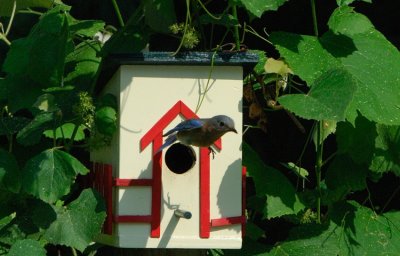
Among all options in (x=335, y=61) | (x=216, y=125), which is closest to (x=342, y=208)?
(x=335, y=61)

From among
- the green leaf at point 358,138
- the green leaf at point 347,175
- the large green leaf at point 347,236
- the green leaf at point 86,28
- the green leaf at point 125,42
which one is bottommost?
the large green leaf at point 347,236

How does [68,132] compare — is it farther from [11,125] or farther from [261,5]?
[261,5]

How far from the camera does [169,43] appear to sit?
4703 mm

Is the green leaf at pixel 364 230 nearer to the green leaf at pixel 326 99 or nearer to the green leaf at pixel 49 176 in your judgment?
the green leaf at pixel 326 99

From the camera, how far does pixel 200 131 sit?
3.26 m

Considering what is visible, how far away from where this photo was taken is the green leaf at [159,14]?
3.62 meters

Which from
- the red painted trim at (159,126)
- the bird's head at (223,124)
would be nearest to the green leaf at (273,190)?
the red painted trim at (159,126)

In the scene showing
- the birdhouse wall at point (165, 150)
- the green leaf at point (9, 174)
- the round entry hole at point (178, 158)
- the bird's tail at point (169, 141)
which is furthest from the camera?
the round entry hole at point (178, 158)

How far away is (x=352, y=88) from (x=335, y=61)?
243 millimetres

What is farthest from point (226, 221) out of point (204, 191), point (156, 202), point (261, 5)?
point (261, 5)

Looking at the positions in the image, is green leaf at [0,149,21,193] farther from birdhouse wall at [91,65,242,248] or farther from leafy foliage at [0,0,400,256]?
birdhouse wall at [91,65,242,248]

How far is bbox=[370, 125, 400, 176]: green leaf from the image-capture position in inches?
150

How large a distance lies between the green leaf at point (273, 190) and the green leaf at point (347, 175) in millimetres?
216

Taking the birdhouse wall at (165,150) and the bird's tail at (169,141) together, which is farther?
the birdhouse wall at (165,150)
